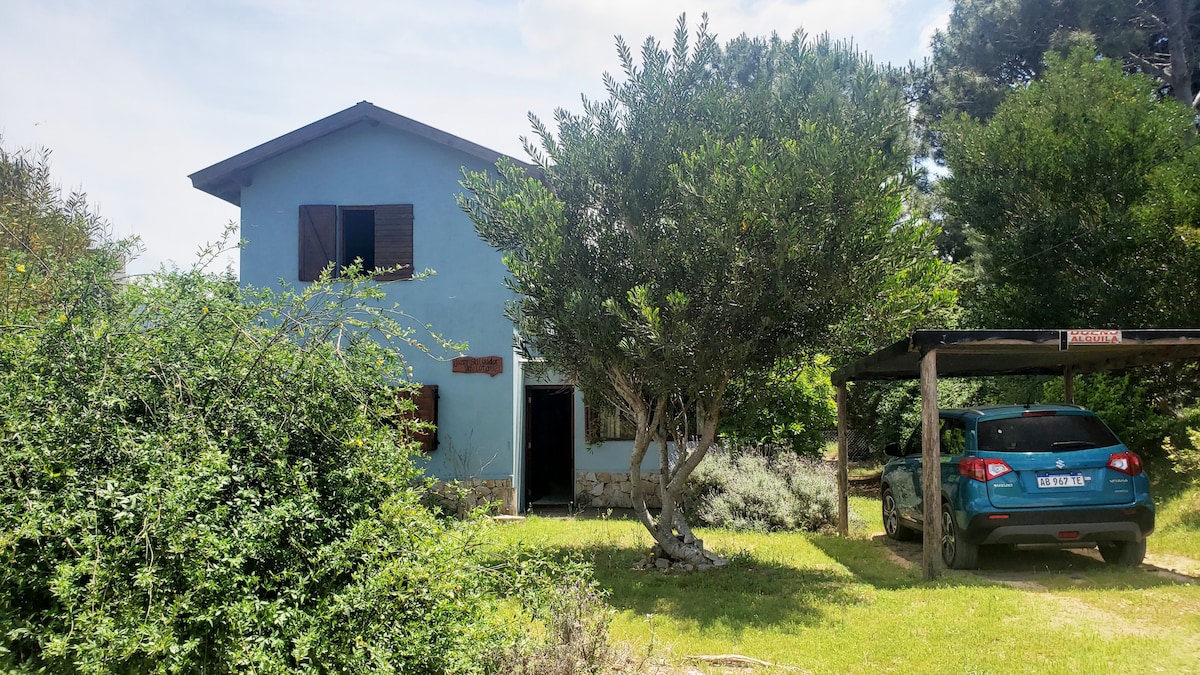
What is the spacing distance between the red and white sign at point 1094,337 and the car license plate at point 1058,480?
128 cm

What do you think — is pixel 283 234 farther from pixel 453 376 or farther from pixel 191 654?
pixel 191 654

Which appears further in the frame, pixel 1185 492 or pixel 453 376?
pixel 453 376

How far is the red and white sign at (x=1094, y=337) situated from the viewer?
7.85 metres

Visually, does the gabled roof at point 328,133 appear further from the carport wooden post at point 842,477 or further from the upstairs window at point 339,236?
the carport wooden post at point 842,477

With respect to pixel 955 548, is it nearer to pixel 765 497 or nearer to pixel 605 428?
pixel 765 497

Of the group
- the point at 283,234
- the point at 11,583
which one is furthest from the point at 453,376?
the point at 11,583

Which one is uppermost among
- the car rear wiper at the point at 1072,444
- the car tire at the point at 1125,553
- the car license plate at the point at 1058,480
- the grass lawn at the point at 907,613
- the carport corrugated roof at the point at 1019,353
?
the carport corrugated roof at the point at 1019,353

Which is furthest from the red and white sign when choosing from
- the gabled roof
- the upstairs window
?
the upstairs window

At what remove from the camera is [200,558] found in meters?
3.73

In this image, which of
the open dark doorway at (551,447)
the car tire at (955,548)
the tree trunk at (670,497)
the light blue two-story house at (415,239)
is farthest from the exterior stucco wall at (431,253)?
the car tire at (955,548)

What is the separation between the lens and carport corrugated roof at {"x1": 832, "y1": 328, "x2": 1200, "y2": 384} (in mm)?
7871

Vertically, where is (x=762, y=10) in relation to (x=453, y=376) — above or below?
above

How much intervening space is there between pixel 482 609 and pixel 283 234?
35.3 feet

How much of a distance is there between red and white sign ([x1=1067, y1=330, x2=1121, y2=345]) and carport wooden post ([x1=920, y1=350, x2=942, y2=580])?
1.31m
